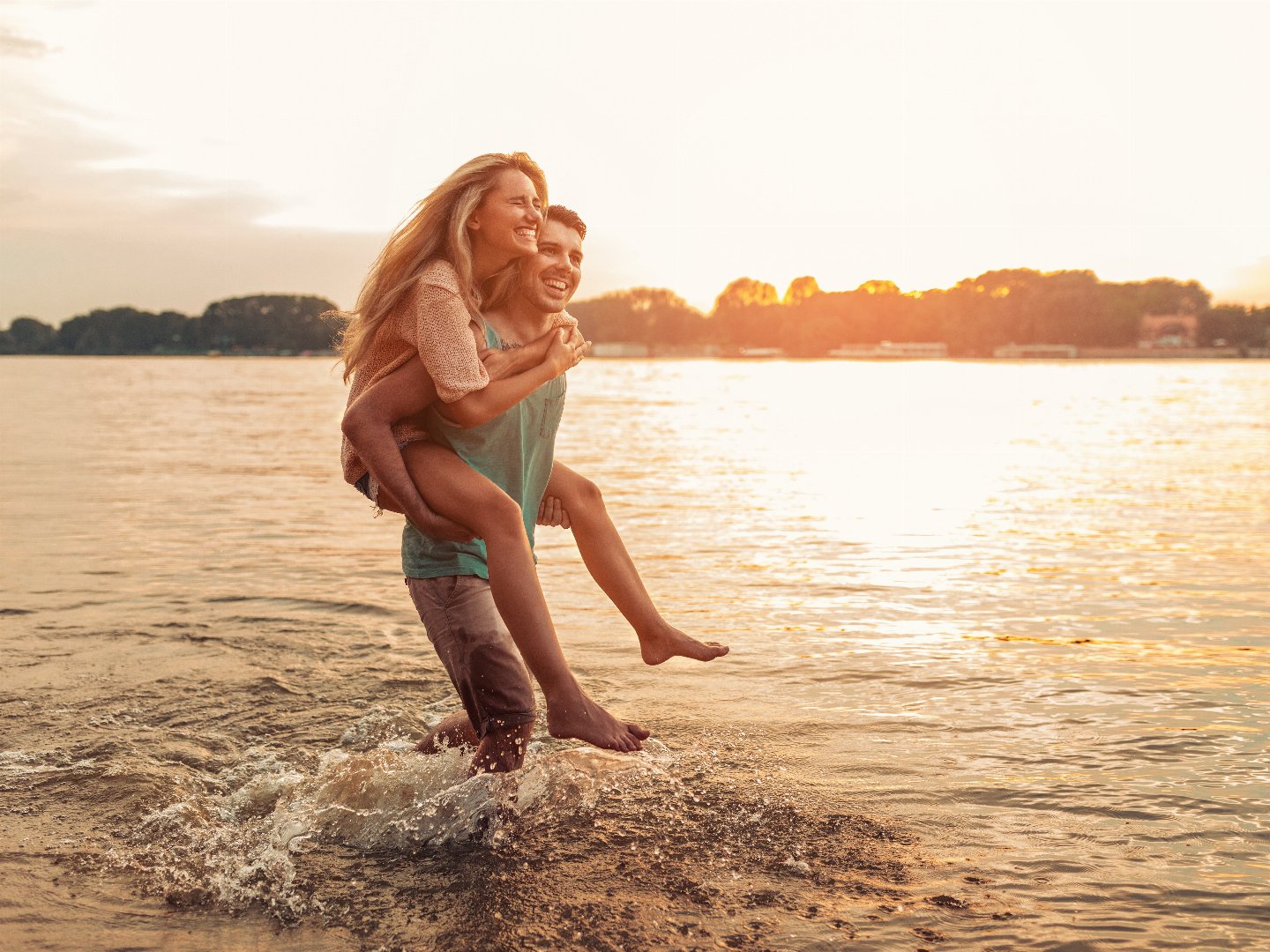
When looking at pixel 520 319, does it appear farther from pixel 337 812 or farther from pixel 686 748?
pixel 686 748

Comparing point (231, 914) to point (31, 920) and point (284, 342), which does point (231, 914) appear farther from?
point (284, 342)

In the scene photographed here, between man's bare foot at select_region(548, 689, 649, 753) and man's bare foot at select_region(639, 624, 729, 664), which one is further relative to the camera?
A: man's bare foot at select_region(639, 624, 729, 664)

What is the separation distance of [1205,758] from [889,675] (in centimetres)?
162

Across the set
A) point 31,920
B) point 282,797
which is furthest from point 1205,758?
point 31,920

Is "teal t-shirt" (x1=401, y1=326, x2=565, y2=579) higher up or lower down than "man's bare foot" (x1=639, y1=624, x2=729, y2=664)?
higher up

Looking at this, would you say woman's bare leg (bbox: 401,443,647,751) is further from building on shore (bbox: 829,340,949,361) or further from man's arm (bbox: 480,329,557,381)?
building on shore (bbox: 829,340,949,361)

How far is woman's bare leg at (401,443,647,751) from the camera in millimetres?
3619

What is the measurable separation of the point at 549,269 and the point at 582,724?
1.45m

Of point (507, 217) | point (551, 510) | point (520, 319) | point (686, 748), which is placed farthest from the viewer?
point (686, 748)

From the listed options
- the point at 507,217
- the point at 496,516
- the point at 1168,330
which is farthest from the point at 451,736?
the point at 1168,330

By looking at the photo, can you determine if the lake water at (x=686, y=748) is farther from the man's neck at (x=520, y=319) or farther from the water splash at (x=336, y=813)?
the man's neck at (x=520, y=319)

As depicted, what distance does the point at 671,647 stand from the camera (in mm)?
4328

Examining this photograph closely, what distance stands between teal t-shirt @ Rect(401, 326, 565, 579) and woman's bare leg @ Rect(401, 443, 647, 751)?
102 millimetres

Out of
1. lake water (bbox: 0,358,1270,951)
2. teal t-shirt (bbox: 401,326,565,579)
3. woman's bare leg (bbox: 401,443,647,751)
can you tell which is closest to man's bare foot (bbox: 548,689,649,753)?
woman's bare leg (bbox: 401,443,647,751)
